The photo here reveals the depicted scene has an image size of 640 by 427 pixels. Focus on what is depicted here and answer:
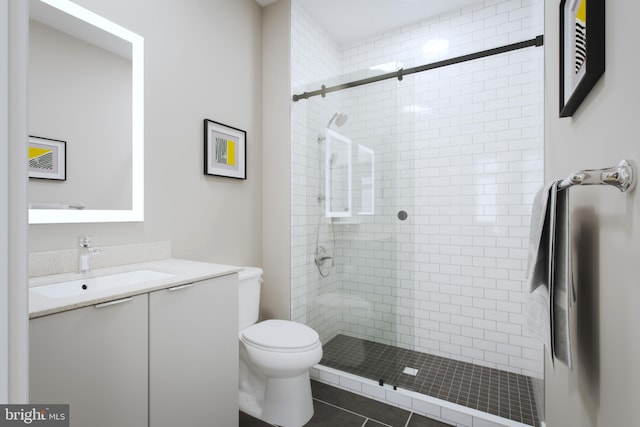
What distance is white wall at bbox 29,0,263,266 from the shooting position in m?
1.76

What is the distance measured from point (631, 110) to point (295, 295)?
222cm

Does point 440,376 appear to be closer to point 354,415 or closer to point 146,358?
point 354,415

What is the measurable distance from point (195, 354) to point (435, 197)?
7.10 feet

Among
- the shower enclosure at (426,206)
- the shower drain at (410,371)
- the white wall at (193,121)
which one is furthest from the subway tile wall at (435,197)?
the white wall at (193,121)

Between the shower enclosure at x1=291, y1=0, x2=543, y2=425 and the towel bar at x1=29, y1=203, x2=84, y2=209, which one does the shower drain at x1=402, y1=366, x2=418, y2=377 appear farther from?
the towel bar at x1=29, y1=203, x2=84, y2=209

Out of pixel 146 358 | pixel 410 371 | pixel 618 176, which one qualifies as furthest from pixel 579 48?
pixel 410 371

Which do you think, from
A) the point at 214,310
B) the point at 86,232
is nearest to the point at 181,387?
the point at 214,310

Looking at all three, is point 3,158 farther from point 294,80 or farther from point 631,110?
point 294,80

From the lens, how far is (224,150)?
224cm

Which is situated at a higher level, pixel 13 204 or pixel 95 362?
pixel 13 204

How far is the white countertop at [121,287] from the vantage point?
39.6 inches

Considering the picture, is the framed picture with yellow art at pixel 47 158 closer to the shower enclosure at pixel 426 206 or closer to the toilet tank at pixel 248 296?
the toilet tank at pixel 248 296

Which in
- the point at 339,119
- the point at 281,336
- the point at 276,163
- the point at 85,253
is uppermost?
the point at 339,119

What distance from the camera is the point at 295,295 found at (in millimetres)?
2506
